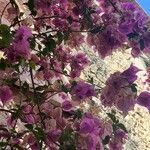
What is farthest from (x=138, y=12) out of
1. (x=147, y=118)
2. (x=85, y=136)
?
(x=147, y=118)

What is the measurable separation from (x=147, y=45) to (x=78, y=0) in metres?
0.61

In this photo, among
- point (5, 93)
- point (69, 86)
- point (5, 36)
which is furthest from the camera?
point (69, 86)

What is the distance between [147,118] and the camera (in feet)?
25.7

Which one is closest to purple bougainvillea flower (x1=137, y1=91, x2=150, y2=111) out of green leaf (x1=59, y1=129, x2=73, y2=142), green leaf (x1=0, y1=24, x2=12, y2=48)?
green leaf (x1=59, y1=129, x2=73, y2=142)

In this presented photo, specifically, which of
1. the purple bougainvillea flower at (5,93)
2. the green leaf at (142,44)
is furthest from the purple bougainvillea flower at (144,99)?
the purple bougainvillea flower at (5,93)

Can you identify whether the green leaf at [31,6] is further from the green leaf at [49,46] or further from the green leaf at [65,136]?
the green leaf at [65,136]

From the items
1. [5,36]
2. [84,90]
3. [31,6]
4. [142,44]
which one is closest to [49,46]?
[31,6]

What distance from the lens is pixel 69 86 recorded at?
123 inches

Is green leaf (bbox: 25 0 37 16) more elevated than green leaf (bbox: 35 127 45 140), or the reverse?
green leaf (bbox: 25 0 37 16)

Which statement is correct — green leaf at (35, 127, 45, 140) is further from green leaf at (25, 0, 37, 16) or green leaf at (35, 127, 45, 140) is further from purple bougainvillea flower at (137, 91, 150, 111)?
green leaf at (25, 0, 37, 16)

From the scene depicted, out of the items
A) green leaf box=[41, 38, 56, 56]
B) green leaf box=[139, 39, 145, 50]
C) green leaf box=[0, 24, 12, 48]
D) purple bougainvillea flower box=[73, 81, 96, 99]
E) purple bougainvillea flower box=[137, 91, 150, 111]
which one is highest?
green leaf box=[139, 39, 145, 50]

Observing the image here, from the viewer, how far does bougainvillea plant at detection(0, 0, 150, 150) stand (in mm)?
→ 2609

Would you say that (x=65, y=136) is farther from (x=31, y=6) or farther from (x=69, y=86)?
(x=31, y=6)

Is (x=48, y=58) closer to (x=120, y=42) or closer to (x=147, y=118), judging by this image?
(x=120, y=42)
